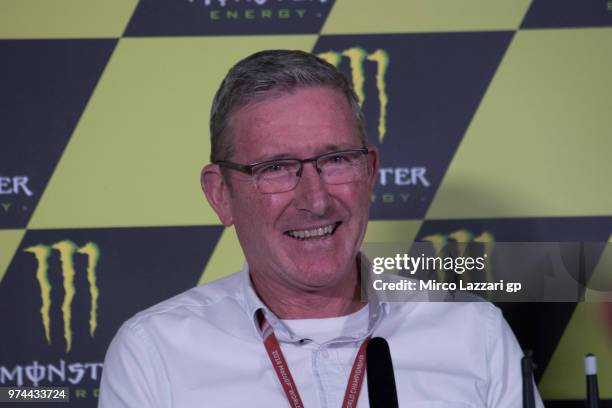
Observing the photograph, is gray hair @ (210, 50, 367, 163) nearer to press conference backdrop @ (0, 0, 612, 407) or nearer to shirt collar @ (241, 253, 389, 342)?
shirt collar @ (241, 253, 389, 342)

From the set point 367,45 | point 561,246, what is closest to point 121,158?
point 367,45

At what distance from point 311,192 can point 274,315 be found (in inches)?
9.9

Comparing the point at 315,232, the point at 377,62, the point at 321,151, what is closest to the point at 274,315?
the point at 315,232

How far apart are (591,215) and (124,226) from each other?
1.09m

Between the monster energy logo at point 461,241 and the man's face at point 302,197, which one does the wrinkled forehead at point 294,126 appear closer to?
the man's face at point 302,197

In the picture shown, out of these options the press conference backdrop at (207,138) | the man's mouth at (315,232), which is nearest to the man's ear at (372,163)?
the man's mouth at (315,232)

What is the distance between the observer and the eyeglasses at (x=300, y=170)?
1.48 metres

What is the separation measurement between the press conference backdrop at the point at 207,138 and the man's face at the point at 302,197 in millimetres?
530

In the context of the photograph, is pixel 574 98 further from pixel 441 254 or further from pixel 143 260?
pixel 143 260

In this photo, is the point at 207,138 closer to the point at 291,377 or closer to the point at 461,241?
the point at 461,241

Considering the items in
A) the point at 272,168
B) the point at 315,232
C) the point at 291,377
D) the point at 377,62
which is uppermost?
the point at 377,62

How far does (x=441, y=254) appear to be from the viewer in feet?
6.67

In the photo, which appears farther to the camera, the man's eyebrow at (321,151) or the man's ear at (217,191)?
the man's ear at (217,191)

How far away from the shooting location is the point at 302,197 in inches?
57.9
